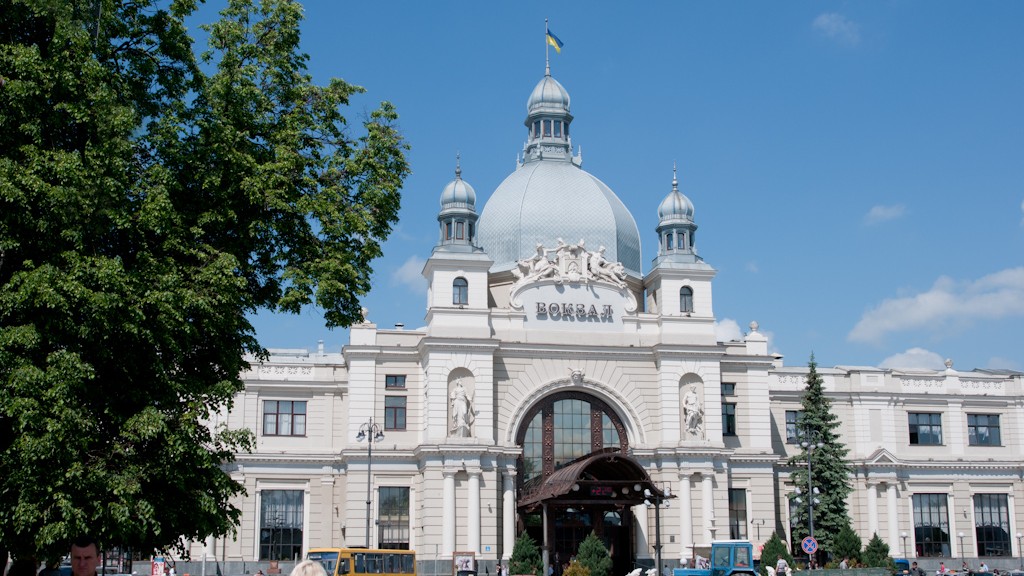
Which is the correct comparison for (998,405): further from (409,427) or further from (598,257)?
(409,427)

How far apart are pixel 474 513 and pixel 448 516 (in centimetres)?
113

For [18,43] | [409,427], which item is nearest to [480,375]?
[409,427]

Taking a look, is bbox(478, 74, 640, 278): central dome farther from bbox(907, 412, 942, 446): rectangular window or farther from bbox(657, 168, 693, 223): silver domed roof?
bbox(907, 412, 942, 446): rectangular window

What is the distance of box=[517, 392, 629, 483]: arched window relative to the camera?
166ft

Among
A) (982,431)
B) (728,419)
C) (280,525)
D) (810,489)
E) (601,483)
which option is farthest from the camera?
(982,431)

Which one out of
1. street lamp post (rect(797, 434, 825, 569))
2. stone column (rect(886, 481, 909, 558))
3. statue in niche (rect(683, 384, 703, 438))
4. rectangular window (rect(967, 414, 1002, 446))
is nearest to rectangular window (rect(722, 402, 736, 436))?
statue in niche (rect(683, 384, 703, 438))

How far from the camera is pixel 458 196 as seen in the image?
5259cm

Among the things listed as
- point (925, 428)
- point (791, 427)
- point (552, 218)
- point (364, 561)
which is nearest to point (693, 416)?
point (791, 427)

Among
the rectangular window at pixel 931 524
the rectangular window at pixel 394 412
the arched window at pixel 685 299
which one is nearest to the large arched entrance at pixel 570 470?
the rectangular window at pixel 394 412

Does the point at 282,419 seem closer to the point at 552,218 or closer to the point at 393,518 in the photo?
the point at 393,518

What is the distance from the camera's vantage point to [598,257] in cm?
5188

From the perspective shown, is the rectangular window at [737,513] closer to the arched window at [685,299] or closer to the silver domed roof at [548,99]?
the arched window at [685,299]

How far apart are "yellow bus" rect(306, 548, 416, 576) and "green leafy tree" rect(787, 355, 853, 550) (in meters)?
23.0

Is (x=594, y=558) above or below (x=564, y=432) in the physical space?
below
